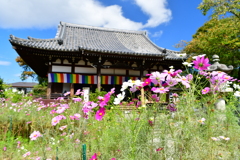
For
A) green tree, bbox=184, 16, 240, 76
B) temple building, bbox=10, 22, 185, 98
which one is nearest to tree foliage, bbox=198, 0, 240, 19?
green tree, bbox=184, 16, 240, 76

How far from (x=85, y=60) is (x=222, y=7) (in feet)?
21.0

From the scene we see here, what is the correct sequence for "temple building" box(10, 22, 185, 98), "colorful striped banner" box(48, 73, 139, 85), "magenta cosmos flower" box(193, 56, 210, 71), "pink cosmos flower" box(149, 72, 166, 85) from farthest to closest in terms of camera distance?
"colorful striped banner" box(48, 73, 139, 85) < "temple building" box(10, 22, 185, 98) < "magenta cosmos flower" box(193, 56, 210, 71) < "pink cosmos flower" box(149, 72, 166, 85)

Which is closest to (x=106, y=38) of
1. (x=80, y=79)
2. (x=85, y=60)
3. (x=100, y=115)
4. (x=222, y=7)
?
(x=85, y=60)

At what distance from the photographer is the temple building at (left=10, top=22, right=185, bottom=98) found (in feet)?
21.1

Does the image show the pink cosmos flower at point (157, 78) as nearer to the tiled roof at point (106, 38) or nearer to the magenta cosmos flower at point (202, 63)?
the magenta cosmos flower at point (202, 63)

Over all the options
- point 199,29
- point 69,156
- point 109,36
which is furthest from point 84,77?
point 199,29

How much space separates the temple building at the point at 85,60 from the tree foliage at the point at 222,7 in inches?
96.5

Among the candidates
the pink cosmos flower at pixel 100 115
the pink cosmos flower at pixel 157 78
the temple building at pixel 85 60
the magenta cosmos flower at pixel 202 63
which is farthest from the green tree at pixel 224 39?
the pink cosmos flower at pixel 100 115

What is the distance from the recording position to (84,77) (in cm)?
762

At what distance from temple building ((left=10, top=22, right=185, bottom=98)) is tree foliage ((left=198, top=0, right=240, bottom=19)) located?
2.45 m

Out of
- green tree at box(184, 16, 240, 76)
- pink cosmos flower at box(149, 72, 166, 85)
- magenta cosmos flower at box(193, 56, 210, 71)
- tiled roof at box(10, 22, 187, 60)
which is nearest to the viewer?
pink cosmos flower at box(149, 72, 166, 85)

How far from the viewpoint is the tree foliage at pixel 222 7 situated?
6.34m

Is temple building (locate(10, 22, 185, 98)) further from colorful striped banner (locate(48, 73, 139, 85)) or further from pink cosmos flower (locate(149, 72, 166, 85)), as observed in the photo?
pink cosmos flower (locate(149, 72, 166, 85))

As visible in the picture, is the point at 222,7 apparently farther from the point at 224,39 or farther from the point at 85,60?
the point at 85,60
